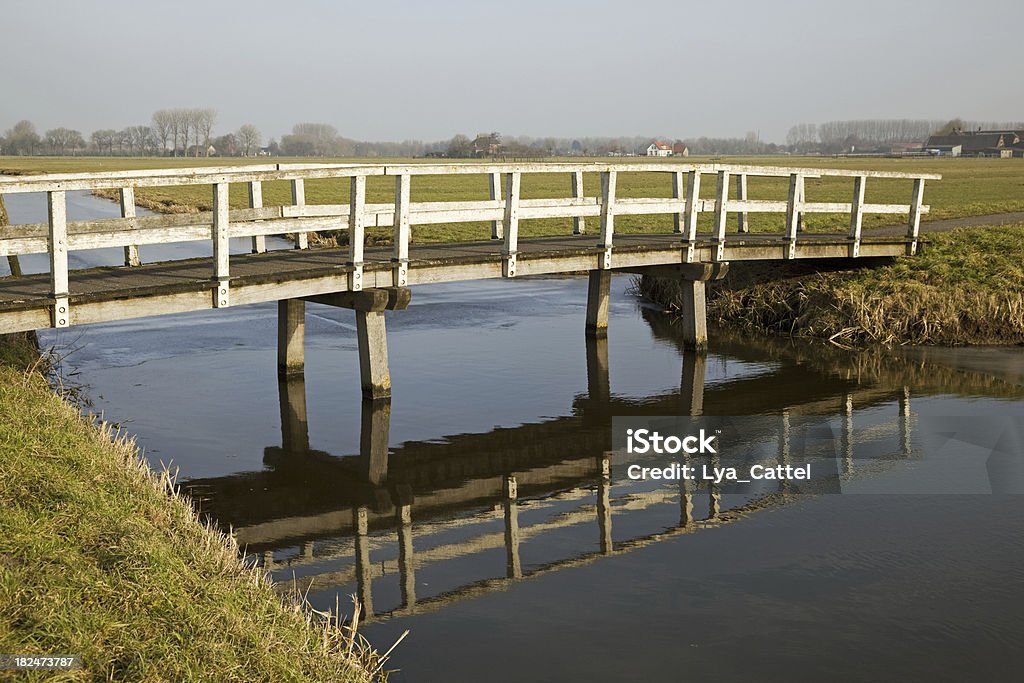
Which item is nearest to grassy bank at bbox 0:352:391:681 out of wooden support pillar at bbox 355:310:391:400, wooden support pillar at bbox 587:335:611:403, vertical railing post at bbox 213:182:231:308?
vertical railing post at bbox 213:182:231:308

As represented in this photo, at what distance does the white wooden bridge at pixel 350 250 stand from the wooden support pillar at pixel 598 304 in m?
0.03

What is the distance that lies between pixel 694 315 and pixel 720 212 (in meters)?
1.79

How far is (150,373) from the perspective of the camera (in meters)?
16.6

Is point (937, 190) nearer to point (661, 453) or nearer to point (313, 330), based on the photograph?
point (313, 330)

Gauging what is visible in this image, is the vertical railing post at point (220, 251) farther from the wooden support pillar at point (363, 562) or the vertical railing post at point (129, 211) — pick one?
the wooden support pillar at point (363, 562)

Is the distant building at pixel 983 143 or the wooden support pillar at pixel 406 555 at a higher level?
the distant building at pixel 983 143

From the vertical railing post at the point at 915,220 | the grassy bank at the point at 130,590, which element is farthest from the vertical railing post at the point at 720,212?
the grassy bank at the point at 130,590

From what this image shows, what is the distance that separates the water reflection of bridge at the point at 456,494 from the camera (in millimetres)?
9547

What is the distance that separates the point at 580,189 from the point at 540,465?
819 centimetres

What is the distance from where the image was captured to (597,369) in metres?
17.8

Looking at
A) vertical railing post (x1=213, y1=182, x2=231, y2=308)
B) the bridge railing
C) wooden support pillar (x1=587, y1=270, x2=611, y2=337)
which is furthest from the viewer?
wooden support pillar (x1=587, y1=270, x2=611, y2=337)

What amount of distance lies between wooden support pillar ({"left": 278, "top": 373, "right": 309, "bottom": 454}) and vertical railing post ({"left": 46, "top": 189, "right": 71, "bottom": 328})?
2963 millimetres

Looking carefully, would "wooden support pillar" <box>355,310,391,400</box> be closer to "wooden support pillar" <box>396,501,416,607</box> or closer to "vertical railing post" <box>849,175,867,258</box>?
"wooden support pillar" <box>396,501,416,607</box>

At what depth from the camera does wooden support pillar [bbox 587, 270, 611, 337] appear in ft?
64.2
